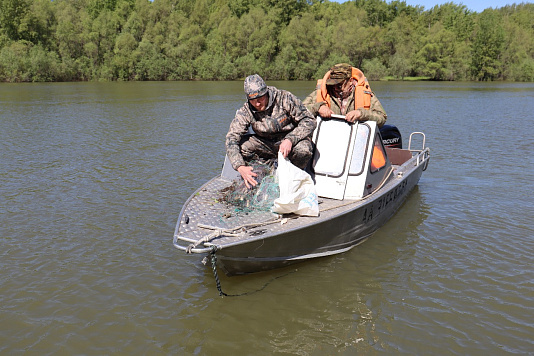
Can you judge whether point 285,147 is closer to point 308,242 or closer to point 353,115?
point 308,242

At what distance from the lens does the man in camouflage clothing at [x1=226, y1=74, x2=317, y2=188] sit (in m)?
6.29

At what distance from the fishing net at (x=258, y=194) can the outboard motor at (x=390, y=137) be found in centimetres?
508

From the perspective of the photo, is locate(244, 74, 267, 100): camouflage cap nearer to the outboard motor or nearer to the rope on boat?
the rope on boat

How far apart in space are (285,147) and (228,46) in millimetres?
73469

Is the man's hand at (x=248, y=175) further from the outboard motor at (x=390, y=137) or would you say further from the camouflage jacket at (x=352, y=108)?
the outboard motor at (x=390, y=137)

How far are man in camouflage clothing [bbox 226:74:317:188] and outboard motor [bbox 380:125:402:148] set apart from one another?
15.1 ft

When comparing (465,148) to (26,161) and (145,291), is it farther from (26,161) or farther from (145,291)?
(26,161)

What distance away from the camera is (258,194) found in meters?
6.36

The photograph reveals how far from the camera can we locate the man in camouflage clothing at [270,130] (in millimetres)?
6285

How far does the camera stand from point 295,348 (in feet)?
15.6

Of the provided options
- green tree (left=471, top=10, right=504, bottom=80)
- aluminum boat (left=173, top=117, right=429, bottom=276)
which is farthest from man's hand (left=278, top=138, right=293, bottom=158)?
green tree (left=471, top=10, right=504, bottom=80)

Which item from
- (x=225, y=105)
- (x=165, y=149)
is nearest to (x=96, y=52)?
(x=225, y=105)

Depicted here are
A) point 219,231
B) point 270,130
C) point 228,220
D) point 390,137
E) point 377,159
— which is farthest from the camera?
point 390,137

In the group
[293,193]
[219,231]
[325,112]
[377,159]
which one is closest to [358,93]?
[325,112]
